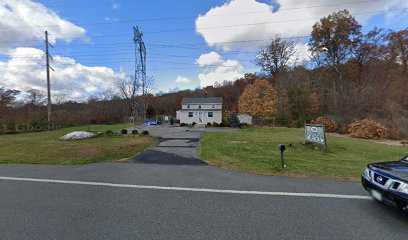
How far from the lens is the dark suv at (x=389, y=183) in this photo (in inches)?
116

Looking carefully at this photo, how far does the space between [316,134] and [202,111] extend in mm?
24881

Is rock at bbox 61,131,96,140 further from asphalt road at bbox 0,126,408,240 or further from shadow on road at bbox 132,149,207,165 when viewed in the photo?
asphalt road at bbox 0,126,408,240

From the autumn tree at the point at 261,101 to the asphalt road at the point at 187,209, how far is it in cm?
2837

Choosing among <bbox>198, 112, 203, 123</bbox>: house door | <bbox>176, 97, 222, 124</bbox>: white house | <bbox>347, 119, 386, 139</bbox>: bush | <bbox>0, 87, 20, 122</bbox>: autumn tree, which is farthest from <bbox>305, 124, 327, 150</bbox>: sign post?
<bbox>0, 87, 20, 122</bbox>: autumn tree

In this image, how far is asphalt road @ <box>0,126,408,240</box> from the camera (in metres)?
2.86

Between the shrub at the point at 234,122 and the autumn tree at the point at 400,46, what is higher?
the autumn tree at the point at 400,46

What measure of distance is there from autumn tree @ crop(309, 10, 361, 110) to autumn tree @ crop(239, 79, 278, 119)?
9189mm

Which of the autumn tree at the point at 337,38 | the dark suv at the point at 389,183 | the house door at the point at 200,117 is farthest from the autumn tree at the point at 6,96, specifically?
the autumn tree at the point at 337,38

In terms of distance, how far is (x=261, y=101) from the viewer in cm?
3312

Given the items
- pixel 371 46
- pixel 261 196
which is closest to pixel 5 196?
pixel 261 196

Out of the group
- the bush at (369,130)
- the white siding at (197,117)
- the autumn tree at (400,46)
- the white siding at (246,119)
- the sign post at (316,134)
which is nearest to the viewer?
the sign post at (316,134)

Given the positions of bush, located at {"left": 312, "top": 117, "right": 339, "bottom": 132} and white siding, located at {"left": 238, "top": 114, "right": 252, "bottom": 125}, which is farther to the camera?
white siding, located at {"left": 238, "top": 114, "right": 252, "bottom": 125}

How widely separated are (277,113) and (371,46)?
17.4m

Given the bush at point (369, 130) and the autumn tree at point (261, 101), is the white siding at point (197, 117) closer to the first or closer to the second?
the autumn tree at point (261, 101)
